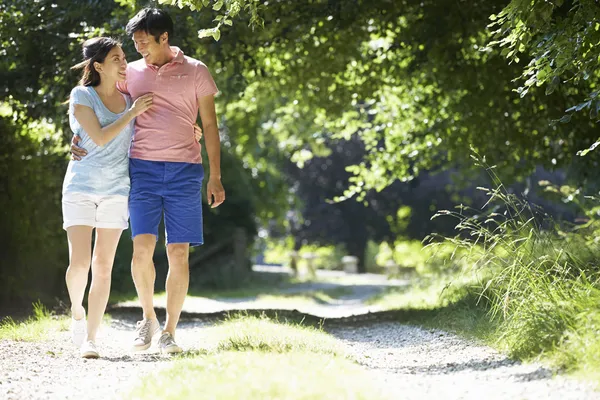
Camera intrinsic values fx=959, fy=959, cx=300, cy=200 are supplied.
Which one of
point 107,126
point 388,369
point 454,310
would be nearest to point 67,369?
point 107,126

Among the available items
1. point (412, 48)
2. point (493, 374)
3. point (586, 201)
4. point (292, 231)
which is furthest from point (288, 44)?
point (292, 231)

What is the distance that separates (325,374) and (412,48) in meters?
6.76

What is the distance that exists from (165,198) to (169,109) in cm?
53

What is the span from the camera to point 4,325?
7.23 meters

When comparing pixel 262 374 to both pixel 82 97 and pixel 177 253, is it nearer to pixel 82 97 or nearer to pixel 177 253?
pixel 177 253

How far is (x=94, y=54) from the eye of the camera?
5.70 metres

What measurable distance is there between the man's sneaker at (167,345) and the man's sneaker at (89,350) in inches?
14.5

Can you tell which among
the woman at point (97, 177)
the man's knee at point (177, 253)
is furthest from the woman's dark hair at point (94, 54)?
the man's knee at point (177, 253)

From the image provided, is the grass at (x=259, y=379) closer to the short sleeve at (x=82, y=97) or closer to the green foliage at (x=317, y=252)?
the short sleeve at (x=82, y=97)

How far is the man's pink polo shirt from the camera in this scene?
564 centimetres

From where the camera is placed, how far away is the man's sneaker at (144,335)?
5.74 meters

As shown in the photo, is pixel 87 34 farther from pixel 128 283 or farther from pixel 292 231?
pixel 292 231

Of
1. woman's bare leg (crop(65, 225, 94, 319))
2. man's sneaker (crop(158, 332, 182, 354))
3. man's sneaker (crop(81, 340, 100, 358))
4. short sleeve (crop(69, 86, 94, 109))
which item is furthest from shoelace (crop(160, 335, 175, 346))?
short sleeve (crop(69, 86, 94, 109))

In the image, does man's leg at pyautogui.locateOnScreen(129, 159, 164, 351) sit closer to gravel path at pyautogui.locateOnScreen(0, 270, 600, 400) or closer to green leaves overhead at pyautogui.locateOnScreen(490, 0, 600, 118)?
gravel path at pyautogui.locateOnScreen(0, 270, 600, 400)
